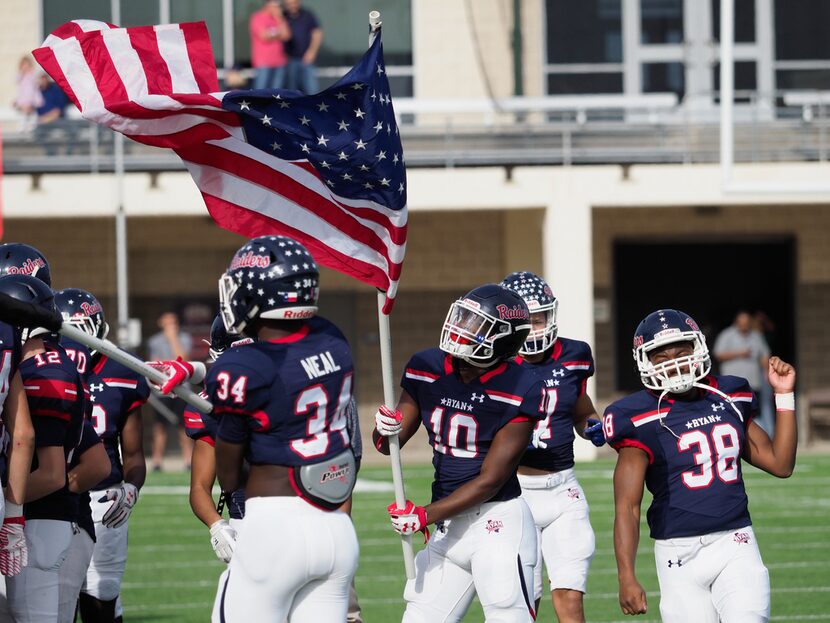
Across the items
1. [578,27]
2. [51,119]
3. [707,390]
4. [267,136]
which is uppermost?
[578,27]

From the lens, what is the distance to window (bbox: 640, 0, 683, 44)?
824 inches

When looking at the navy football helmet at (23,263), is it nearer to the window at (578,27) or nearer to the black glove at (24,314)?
the black glove at (24,314)

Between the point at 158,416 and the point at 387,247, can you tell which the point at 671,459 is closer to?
the point at 387,247

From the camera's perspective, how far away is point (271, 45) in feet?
60.8

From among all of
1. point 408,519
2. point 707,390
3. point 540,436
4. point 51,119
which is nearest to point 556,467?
point 540,436

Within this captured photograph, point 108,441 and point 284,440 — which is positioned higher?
point 284,440

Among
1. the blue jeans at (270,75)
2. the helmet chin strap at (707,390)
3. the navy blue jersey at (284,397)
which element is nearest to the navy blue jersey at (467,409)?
the helmet chin strap at (707,390)

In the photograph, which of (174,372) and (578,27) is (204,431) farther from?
(578,27)

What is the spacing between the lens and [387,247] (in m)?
6.13

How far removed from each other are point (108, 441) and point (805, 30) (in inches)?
658

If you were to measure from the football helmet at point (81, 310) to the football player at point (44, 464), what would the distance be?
3.52 feet

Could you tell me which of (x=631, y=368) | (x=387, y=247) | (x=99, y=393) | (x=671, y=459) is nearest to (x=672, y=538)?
(x=671, y=459)

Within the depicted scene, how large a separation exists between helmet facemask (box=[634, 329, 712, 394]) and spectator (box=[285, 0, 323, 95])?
512 inches

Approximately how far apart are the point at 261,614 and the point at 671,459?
1.92m
